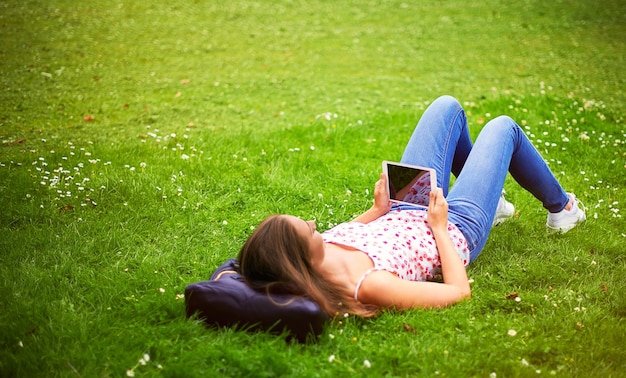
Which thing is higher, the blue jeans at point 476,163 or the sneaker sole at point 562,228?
the blue jeans at point 476,163

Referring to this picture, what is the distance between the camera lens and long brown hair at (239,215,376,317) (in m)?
3.23

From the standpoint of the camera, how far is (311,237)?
3.28 m

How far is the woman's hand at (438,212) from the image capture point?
381cm

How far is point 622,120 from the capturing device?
25.4 ft

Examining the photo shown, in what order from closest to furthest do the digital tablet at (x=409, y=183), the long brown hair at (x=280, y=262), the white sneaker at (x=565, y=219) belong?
the long brown hair at (x=280, y=262) → the digital tablet at (x=409, y=183) → the white sneaker at (x=565, y=219)

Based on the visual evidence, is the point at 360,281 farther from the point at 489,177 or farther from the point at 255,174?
the point at 255,174

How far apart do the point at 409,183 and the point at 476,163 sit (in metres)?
0.53

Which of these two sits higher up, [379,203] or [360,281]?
[379,203]

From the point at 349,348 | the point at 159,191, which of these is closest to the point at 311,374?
the point at 349,348

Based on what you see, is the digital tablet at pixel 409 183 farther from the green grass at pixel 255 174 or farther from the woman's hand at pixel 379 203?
the green grass at pixel 255 174

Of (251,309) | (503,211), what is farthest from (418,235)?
(503,211)

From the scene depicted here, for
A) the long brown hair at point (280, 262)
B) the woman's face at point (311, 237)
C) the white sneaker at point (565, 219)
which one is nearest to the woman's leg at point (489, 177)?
the white sneaker at point (565, 219)

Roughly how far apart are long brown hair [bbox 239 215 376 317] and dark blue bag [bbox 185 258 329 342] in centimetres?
Result: 5

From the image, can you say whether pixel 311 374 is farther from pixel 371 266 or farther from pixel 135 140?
pixel 135 140
